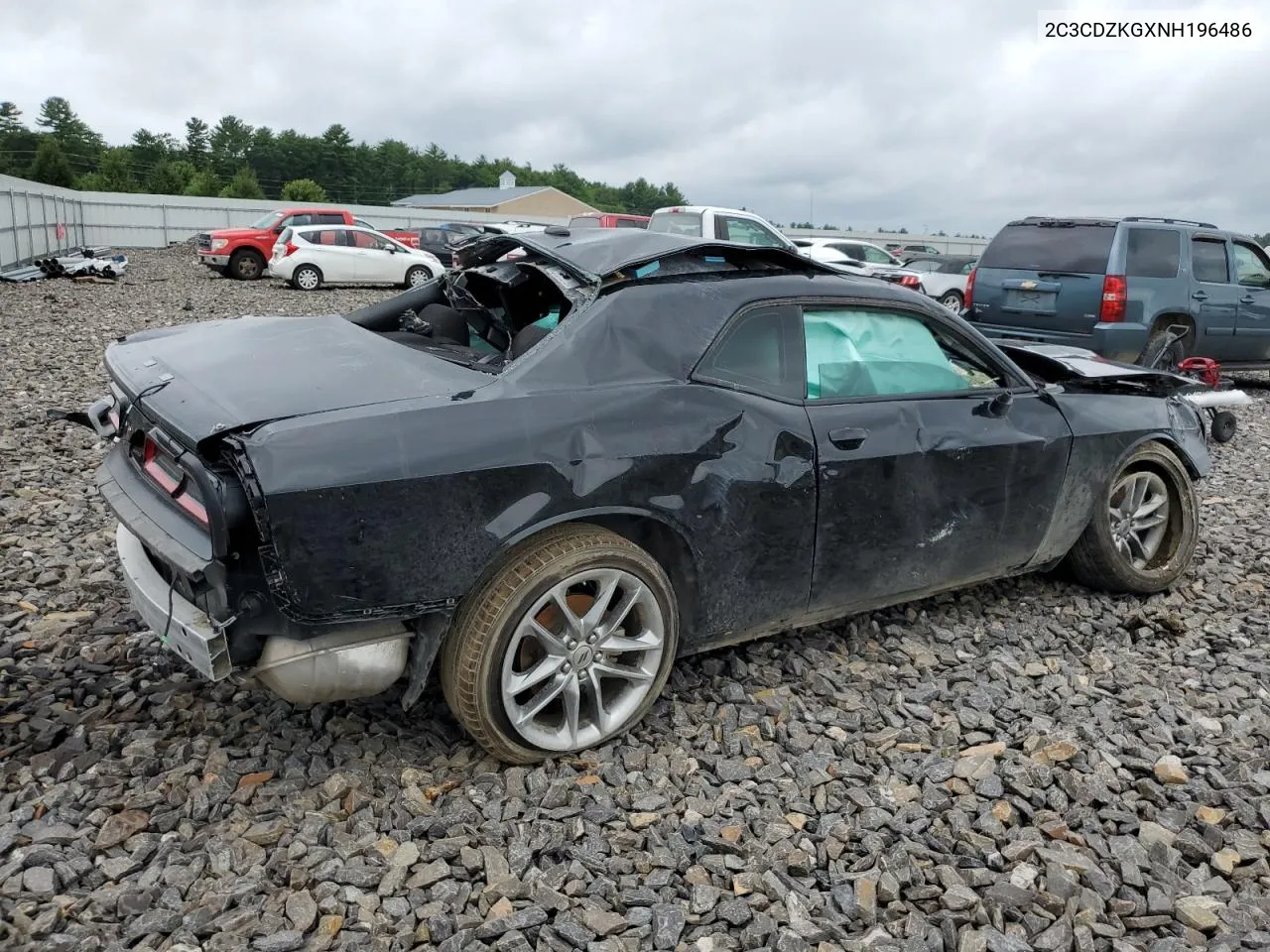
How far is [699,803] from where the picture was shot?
2.88 meters

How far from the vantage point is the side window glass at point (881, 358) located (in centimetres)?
346

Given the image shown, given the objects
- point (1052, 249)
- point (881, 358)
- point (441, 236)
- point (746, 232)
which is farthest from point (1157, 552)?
point (441, 236)

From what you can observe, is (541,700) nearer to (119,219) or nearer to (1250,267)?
(1250,267)

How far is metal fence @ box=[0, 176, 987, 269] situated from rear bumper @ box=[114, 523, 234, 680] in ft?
65.7

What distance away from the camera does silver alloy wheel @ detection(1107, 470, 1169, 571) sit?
14.5ft

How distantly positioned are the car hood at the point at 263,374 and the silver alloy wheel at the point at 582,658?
72 cm

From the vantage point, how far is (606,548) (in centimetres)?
285

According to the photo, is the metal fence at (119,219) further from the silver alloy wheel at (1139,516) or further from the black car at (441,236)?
the silver alloy wheel at (1139,516)

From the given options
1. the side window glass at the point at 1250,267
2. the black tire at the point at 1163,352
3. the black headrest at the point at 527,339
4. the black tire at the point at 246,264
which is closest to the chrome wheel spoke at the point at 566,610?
the black headrest at the point at 527,339

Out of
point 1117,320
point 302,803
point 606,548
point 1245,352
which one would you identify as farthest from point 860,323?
point 1245,352

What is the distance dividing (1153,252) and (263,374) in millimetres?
8941

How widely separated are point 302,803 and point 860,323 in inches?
98.2

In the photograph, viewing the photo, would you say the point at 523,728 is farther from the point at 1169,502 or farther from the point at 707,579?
the point at 1169,502

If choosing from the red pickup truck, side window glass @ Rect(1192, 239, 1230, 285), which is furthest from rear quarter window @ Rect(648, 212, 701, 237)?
the red pickup truck
